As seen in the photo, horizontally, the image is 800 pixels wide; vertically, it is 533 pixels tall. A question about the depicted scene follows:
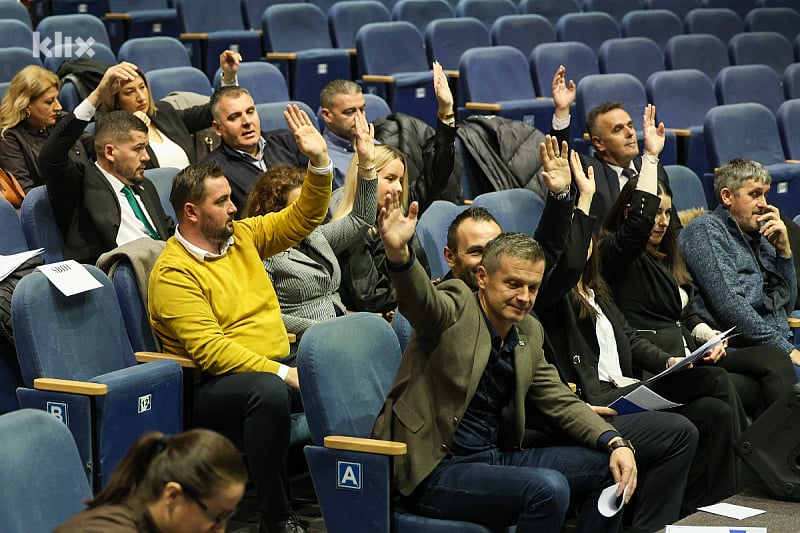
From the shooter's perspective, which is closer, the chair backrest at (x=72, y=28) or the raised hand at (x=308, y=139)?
the raised hand at (x=308, y=139)

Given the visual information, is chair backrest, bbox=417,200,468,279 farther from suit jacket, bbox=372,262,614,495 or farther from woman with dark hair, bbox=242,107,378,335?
suit jacket, bbox=372,262,614,495

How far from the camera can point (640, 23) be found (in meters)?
7.13

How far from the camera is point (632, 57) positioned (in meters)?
6.47

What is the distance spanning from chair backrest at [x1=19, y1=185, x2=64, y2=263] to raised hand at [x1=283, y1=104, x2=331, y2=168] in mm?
843

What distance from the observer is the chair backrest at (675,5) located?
7824 mm

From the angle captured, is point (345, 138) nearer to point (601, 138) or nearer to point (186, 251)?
point (601, 138)

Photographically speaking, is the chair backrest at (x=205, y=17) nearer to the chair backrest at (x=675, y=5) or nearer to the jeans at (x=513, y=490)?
the chair backrest at (x=675, y=5)

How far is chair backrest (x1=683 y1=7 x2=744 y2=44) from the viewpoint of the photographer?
727 centimetres

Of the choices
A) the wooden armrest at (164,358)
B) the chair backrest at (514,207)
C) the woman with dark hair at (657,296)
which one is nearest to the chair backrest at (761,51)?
the chair backrest at (514,207)

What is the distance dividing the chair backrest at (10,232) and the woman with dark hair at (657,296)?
1.77m

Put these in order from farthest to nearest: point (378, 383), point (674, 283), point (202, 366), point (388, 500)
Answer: point (674, 283) < point (202, 366) < point (378, 383) < point (388, 500)

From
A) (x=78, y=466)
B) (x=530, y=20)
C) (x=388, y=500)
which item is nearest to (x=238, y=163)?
(x=388, y=500)

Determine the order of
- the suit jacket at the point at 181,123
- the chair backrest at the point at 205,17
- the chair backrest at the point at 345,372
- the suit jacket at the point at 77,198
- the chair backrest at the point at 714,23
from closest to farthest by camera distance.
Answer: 1. the chair backrest at the point at 345,372
2. the suit jacket at the point at 77,198
3. the suit jacket at the point at 181,123
4. the chair backrest at the point at 205,17
5. the chair backrest at the point at 714,23

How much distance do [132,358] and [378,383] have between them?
72 cm
